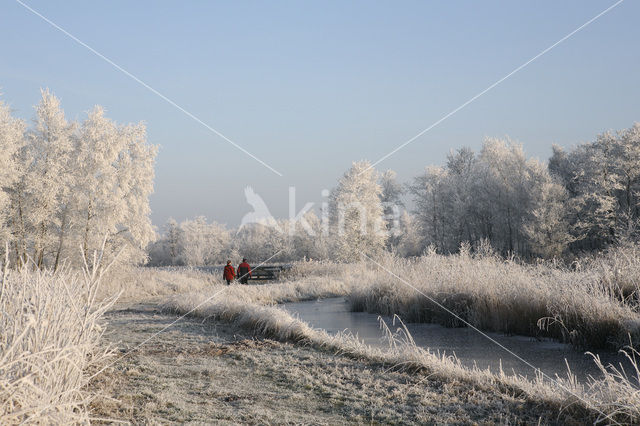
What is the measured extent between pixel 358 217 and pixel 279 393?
127 feet

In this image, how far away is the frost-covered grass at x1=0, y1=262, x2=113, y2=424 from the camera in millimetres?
3145

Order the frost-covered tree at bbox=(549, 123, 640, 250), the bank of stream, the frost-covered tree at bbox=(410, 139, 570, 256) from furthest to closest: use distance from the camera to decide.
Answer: the frost-covered tree at bbox=(410, 139, 570, 256) < the frost-covered tree at bbox=(549, 123, 640, 250) < the bank of stream

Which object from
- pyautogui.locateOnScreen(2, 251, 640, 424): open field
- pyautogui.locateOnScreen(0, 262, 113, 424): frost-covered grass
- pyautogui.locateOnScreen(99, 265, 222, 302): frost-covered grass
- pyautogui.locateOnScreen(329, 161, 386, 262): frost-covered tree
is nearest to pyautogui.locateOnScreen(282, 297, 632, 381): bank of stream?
pyautogui.locateOnScreen(2, 251, 640, 424): open field

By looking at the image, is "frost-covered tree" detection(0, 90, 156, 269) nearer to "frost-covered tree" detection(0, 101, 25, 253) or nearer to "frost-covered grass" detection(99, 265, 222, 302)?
"frost-covered tree" detection(0, 101, 25, 253)

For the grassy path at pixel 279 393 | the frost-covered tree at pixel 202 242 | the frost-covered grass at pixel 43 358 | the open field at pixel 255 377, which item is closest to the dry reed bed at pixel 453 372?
the open field at pixel 255 377

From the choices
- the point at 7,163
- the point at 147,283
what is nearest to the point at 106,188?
the point at 7,163

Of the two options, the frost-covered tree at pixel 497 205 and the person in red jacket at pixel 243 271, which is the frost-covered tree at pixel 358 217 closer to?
the frost-covered tree at pixel 497 205

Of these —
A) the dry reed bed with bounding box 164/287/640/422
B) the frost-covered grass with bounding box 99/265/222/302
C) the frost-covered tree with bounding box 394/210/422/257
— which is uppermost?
the frost-covered tree with bounding box 394/210/422/257

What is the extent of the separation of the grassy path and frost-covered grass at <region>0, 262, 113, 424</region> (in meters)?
1.00

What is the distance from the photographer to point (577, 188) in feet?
134

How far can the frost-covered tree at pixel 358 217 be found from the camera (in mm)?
44469

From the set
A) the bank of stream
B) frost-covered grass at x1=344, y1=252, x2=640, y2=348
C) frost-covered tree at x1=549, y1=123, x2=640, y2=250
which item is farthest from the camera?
frost-covered tree at x1=549, y1=123, x2=640, y2=250

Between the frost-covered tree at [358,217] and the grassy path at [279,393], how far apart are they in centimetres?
3506

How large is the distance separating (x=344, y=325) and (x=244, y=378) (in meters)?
7.41
